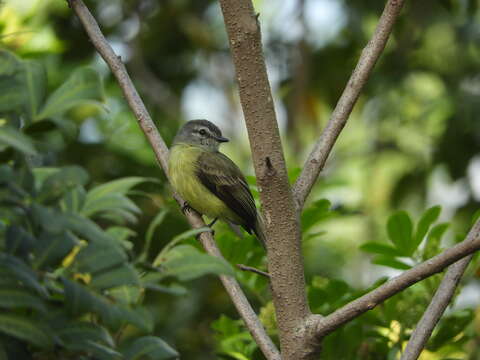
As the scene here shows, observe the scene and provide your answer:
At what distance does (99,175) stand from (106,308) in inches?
147

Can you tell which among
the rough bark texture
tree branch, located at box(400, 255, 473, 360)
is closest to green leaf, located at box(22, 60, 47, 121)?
the rough bark texture

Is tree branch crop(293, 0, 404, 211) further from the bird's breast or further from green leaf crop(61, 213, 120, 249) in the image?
the bird's breast

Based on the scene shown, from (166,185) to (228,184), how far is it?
44 cm

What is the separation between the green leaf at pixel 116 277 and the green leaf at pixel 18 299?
0.12 m

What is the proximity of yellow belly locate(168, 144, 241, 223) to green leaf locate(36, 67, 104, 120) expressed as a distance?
126 inches

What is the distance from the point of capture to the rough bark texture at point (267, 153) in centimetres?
241

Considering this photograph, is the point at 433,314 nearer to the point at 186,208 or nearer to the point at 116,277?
the point at 116,277

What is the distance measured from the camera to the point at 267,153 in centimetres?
241

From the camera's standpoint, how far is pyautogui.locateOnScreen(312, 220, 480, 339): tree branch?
2053mm

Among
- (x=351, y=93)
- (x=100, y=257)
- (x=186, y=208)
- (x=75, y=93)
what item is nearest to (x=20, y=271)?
(x=100, y=257)

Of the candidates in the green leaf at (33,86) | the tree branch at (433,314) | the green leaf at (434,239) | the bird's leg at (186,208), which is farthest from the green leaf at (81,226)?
the bird's leg at (186,208)

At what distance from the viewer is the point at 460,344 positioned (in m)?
3.01

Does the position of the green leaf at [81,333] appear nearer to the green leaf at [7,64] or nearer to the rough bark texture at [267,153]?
the green leaf at [7,64]

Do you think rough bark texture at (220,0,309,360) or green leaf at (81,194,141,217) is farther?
rough bark texture at (220,0,309,360)
